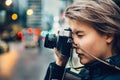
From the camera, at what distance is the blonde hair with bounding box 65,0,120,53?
5.65 feet

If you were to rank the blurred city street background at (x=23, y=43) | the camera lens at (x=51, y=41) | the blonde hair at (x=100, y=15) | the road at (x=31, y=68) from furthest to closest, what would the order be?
the blurred city street background at (x=23, y=43)
the road at (x=31, y=68)
the camera lens at (x=51, y=41)
the blonde hair at (x=100, y=15)

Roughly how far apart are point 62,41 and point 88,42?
139 millimetres

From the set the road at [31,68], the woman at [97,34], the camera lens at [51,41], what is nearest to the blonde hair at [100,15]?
the woman at [97,34]

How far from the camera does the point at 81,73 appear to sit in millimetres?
1876

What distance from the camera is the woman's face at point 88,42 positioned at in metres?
1.73

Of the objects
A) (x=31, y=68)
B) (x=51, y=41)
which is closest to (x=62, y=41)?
(x=51, y=41)

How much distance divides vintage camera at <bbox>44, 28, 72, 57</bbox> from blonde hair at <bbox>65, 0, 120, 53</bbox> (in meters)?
0.07

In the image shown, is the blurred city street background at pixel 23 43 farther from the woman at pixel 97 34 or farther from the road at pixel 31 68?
the woman at pixel 97 34

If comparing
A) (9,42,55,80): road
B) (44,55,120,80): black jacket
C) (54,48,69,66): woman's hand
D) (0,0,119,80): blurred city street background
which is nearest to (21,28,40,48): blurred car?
(0,0,119,80): blurred city street background

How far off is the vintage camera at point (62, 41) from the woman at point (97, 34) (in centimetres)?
2

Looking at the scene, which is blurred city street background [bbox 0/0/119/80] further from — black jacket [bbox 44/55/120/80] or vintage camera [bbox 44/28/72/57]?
black jacket [bbox 44/55/120/80]

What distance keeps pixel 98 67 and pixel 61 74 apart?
273 mm

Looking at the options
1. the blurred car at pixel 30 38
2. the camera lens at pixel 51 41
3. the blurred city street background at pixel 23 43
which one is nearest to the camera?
the camera lens at pixel 51 41

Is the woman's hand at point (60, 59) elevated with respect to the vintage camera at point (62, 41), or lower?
lower
